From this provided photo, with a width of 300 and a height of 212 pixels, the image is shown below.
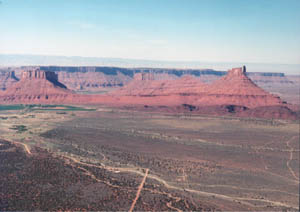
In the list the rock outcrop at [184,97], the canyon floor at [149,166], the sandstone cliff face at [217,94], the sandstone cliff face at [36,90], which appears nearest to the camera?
the canyon floor at [149,166]

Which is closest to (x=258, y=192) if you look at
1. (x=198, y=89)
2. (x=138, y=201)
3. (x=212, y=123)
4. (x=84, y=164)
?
(x=138, y=201)

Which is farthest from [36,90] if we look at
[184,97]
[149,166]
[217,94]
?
[149,166]

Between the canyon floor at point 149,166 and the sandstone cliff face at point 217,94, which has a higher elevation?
the sandstone cliff face at point 217,94

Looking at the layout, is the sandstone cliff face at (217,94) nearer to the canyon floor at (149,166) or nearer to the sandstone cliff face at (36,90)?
the sandstone cliff face at (36,90)

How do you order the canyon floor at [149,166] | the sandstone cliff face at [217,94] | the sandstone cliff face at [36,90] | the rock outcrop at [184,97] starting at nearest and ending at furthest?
the canyon floor at [149,166] → the rock outcrop at [184,97] → the sandstone cliff face at [217,94] → the sandstone cliff face at [36,90]

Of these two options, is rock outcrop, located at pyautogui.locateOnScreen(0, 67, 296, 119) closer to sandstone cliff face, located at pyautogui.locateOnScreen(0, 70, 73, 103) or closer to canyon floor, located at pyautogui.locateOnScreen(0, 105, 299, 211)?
sandstone cliff face, located at pyautogui.locateOnScreen(0, 70, 73, 103)

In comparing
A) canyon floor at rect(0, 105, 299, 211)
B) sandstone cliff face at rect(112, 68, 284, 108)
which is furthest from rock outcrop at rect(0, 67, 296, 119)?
canyon floor at rect(0, 105, 299, 211)

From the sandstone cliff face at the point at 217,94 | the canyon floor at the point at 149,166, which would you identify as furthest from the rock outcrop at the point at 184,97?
the canyon floor at the point at 149,166

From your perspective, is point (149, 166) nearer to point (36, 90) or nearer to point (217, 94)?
A: point (217, 94)

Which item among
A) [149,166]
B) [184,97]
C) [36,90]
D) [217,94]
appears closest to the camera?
[149,166]
